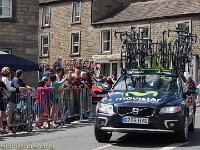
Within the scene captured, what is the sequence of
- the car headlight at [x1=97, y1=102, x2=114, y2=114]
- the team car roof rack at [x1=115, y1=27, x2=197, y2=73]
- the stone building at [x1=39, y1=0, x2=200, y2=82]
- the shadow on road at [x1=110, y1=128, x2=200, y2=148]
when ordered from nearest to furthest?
the car headlight at [x1=97, y1=102, x2=114, y2=114], the shadow on road at [x1=110, y1=128, x2=200, y2=148], the team car roof rack at [x1=115, y1=27, x2=197, y2=73], the stone building at [x1=39, y1=0, x2=200, y2=82]

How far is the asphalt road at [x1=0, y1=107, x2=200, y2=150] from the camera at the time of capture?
10498mm

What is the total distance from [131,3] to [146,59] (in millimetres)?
27325

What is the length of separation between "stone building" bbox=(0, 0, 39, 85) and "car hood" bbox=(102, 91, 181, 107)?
13.8 metres

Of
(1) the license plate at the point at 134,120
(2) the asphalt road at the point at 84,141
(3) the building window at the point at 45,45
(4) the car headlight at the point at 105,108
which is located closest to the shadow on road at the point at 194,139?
(2) the asphalt road at the point at 84,141

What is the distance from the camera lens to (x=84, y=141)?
1145 centimetres

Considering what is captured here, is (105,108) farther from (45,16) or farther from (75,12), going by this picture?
(45,16)

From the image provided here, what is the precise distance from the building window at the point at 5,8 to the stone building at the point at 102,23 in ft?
46.1

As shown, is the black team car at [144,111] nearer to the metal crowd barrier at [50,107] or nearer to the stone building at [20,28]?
the metal crowd barrier at [50,107]

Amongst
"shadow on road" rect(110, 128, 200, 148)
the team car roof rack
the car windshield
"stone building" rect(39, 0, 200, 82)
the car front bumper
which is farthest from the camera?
"stone building" rect(39, 0, 200, 82)

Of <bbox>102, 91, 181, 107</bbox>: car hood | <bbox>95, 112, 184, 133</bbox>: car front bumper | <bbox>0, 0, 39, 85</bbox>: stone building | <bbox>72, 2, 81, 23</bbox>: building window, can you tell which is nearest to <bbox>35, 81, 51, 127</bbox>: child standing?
<bbox>102, 91, 181, 107</bbox>: car hood

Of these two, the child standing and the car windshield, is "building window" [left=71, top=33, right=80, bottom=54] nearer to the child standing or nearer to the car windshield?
the child standing

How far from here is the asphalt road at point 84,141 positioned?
10.5 metres

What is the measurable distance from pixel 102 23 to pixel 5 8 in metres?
16.1

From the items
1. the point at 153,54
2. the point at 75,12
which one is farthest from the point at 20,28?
the point at 75,12
